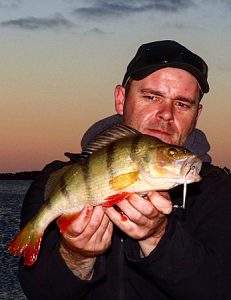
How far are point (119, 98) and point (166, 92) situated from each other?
80 centimetres

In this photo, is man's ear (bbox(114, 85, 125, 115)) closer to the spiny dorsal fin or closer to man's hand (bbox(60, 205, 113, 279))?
the spiny dorsal fin

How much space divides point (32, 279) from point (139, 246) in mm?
1173

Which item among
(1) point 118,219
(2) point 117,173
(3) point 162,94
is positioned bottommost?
(1) point 118,219

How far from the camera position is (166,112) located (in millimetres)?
6223

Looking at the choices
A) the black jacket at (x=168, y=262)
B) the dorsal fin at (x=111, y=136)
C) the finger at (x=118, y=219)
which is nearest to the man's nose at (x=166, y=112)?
the black jacket at (x=168, y=262)

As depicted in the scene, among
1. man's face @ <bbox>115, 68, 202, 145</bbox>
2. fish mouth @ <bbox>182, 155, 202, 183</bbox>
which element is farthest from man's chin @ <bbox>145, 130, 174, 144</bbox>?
fish mouth @ <bbox>182, 155, 202, 183</bbox>

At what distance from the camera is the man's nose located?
6.21 metres

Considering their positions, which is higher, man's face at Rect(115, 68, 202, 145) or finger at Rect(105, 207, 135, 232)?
man's face at Rect(115, 68, 202, 145)

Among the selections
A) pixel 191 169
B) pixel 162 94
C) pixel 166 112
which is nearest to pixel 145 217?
pixel 191 169

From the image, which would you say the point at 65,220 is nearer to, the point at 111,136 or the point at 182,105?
the point at 111,136

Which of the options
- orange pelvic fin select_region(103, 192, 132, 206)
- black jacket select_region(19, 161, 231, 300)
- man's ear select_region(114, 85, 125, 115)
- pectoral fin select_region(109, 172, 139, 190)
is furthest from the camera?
man's ear select_region(114, 85, 125, 115)

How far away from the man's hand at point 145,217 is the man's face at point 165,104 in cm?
151

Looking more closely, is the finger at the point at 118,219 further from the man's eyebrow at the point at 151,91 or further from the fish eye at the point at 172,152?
the man's eyebrow at the point at 151,91

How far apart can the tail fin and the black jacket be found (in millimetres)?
360
